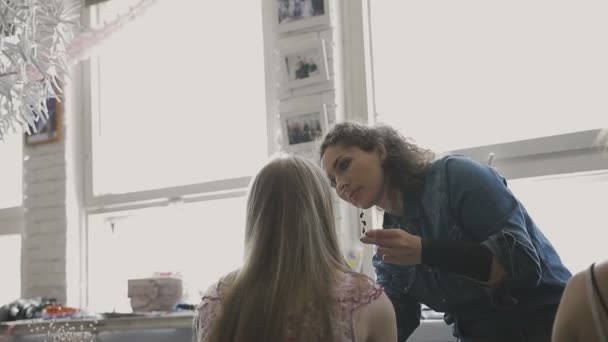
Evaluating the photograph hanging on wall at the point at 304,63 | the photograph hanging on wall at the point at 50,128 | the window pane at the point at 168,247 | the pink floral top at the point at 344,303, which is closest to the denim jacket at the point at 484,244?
the pink floral top at the point at 344,303

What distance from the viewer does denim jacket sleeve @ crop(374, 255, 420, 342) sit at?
2.06 m

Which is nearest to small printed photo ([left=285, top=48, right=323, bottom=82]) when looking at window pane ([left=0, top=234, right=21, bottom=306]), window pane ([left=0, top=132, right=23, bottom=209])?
window pane ([left=0, top=132, right=23, bottom=209])

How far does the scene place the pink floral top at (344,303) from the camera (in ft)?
4.95

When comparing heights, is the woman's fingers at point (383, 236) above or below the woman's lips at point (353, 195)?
below

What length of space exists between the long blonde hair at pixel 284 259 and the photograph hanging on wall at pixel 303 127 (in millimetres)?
1604

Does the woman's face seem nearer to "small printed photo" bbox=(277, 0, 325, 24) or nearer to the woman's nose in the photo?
the woman's nose

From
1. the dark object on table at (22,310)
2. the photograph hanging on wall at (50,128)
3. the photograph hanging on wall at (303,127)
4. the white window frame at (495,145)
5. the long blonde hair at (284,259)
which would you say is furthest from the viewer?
the photograph hanging on wall at (50,128)

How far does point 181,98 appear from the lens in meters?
3.93

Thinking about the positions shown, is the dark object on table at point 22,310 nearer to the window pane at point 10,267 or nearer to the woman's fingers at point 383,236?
the window pane at point 10,267

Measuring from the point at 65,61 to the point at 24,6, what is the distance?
0.78 feet

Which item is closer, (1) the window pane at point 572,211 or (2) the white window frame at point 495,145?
(2) the white window frame at point 495,145

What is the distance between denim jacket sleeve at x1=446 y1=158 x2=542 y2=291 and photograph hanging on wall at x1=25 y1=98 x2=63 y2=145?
9.61 feet

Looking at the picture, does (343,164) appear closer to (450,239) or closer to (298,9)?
(450,239)

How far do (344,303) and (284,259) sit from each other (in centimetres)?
16
